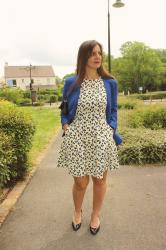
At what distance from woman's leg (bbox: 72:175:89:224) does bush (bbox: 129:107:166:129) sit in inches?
308

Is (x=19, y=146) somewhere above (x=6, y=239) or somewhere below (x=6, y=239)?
above

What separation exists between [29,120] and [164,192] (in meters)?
2.50

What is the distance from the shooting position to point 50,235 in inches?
153

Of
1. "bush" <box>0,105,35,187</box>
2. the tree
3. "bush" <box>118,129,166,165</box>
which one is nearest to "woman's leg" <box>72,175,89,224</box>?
"bush" <box>0,105,35,187</box>

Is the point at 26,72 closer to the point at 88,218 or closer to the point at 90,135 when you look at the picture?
the point at 88,218

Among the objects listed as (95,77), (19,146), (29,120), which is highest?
(95,77)

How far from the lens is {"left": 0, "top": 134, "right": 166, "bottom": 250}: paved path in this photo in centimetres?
367

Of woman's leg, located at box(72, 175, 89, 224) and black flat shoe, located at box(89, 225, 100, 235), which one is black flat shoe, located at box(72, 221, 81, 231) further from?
black flat shoe, located at box(89, 225, 100, 235)

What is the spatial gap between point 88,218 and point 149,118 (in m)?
8.39

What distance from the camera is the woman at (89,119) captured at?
3715mm

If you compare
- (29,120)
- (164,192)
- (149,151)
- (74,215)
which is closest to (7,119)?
(29,120)

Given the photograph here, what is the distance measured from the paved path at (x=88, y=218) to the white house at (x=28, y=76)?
90.8 meters

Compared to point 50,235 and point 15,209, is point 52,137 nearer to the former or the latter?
point 15,209

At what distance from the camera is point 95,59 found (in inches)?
146
